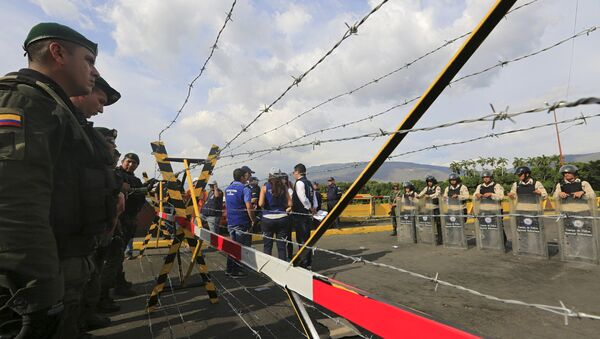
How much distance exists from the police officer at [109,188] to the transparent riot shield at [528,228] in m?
7.31

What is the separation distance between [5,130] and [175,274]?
5.49 m

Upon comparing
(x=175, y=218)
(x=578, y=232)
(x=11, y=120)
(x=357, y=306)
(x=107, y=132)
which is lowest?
(x=578, y=232)

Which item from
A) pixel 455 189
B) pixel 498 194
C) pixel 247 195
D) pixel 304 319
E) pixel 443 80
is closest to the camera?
pixel 443 80

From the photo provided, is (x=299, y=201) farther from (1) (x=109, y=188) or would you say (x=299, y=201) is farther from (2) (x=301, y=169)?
(1) (x=109, y=188)

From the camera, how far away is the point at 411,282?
532cm

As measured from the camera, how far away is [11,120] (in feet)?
4.27

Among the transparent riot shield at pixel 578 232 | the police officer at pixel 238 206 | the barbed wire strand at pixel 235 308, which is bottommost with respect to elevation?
the barbed wire strand at pixel 235 308

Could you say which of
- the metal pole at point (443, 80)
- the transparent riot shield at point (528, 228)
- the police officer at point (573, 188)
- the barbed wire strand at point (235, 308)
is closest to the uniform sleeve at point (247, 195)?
the barbed wire strand at point (235, 308)

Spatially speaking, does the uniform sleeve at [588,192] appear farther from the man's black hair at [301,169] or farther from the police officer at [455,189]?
the man's black hair at [301,169]

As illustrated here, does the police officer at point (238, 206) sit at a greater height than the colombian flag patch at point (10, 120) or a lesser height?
lesser

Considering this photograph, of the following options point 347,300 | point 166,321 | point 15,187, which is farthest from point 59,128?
point 166,321

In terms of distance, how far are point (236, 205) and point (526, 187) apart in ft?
20.5

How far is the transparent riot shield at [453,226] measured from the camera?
8.33m

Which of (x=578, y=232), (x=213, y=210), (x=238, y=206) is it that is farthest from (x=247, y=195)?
(x=578, y=232)
